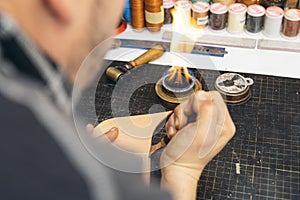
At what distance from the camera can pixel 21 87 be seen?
→ 0.35m

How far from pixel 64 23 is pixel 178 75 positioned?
0.99 metres

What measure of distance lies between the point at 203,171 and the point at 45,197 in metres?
0.82

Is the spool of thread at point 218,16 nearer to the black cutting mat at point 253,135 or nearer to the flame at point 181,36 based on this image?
the flame at point 181,36

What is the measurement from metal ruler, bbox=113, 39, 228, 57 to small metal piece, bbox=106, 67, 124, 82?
18 centimetres

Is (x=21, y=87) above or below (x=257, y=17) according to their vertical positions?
above

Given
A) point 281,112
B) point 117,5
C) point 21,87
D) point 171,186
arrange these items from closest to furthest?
point 21,87
point 117,5
point 171,186
point 281,112

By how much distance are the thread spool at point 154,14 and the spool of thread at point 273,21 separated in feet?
1.27

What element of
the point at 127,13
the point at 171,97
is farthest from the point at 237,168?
the point at 127,13

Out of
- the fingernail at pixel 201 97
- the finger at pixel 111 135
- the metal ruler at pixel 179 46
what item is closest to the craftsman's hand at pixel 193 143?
the fingernail at pixel 201 97

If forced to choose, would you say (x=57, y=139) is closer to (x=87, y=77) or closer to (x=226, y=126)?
(x=87, y=77)

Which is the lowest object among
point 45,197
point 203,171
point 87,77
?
A: point 203,171

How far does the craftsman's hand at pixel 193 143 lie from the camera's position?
1014mm

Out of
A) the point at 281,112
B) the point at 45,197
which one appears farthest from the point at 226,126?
the point at 45,197

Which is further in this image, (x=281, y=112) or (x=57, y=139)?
(x=281, y=112)
